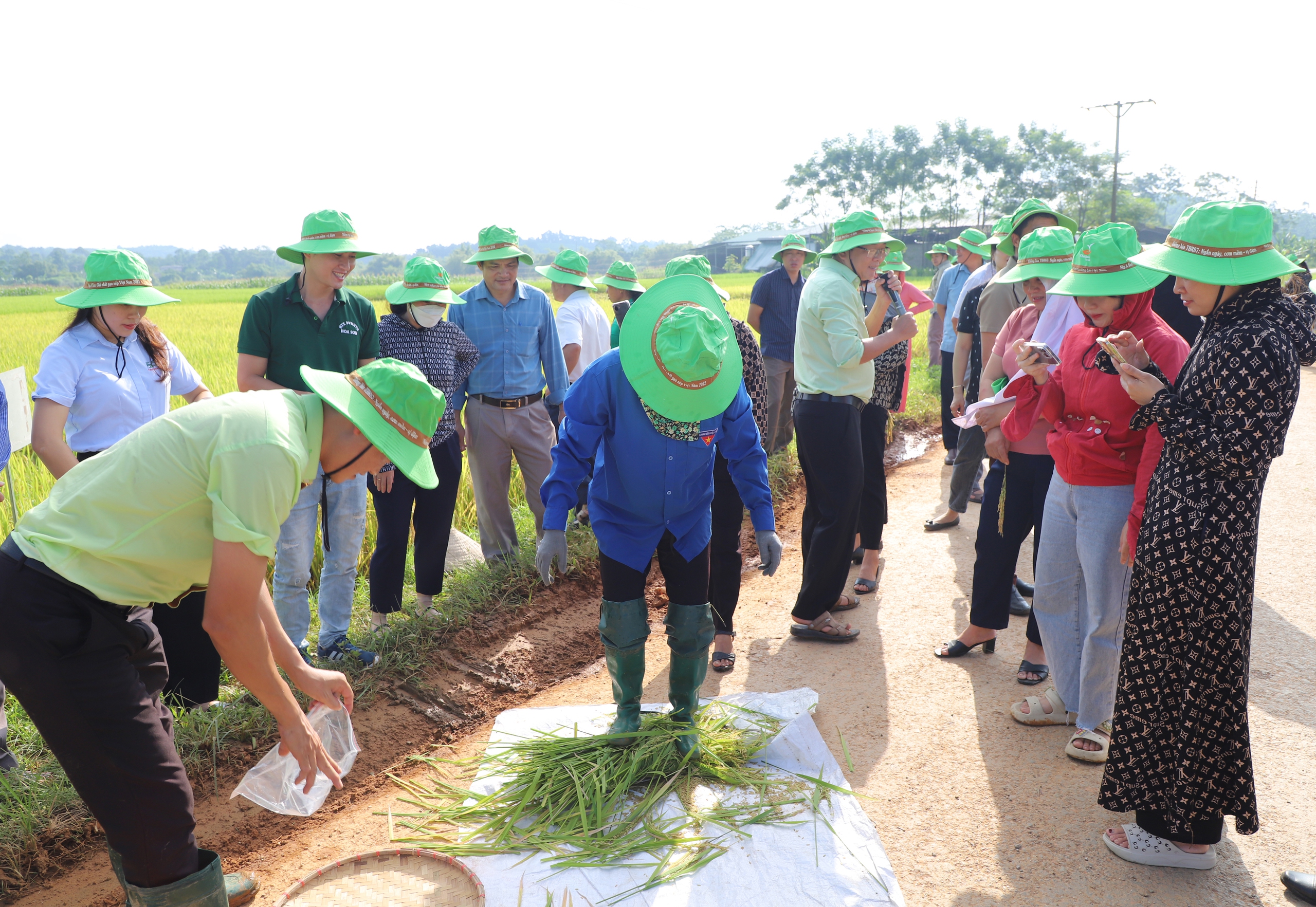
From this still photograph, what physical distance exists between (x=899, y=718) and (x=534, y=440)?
2706mm

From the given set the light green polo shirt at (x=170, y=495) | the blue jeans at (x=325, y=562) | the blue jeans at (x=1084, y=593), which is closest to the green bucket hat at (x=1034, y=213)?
the blue jeans at (x=1084, y=593)

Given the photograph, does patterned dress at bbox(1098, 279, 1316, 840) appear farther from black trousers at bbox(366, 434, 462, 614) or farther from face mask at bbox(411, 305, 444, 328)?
face mask at bbox(411, 305, 444, 328)

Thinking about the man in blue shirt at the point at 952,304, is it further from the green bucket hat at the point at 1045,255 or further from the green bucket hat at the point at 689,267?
the green bucket hat at the point at 689,267

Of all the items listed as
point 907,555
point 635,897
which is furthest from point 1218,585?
point 907,555

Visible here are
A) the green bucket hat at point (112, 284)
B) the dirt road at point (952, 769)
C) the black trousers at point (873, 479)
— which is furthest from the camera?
the black trousers at point (873, 479)

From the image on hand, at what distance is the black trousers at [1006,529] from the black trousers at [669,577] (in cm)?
159

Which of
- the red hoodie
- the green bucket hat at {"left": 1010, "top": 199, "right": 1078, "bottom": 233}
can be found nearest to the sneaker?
the red hoodie

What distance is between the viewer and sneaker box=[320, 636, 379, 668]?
4.09 metres

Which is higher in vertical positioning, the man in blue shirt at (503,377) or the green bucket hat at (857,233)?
the green bucket hat at (857,233)

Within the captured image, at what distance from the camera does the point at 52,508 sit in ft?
6.85

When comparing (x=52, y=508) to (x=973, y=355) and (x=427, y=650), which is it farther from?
(x=973, y=355)

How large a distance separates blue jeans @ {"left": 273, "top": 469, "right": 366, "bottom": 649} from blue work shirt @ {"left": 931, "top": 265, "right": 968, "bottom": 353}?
5.47 metres

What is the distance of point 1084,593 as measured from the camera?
3.41m

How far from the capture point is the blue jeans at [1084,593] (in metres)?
3.16
